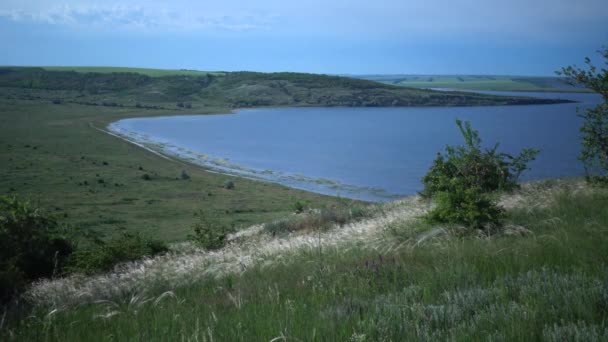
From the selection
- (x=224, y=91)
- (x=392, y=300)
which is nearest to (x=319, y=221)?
(x=392, y=300)

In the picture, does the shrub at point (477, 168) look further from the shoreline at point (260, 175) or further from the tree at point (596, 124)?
the shoreline at point (260, 175)

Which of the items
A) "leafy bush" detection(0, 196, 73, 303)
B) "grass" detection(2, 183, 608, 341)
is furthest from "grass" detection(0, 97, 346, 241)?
"grass" detection(2, 183, 608, 341)

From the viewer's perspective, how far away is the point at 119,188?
37.7m

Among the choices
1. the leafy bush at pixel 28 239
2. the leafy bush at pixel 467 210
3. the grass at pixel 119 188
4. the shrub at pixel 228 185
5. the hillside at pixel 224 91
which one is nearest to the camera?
the leafy bush at pixel 467 210

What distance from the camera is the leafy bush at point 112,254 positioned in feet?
36.7

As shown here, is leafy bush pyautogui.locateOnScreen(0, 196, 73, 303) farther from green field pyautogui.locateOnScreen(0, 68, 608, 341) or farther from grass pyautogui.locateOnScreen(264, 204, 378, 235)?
grass pyautogui.locateOnScreen(264, 204, 378, 235)

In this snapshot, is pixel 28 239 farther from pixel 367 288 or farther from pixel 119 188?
pixel 119 188

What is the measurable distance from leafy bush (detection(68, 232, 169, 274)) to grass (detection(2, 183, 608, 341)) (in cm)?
474

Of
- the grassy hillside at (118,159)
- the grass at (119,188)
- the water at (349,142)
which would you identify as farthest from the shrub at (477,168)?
the water at (349,142)

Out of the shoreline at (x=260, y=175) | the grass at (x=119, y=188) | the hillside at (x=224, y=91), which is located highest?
the hillside at (x=224, y=91)

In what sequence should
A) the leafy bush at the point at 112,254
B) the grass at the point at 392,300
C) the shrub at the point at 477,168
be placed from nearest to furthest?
1. the grass at the point at 392,300
2. the leafy bush at the point at 112,254
3. the shrub at the point at 477,168

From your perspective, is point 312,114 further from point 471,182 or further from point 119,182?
point 471,182

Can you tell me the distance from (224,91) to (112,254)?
156235 mm

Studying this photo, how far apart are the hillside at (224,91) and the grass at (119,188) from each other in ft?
253
